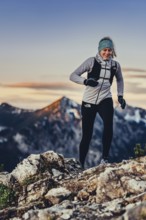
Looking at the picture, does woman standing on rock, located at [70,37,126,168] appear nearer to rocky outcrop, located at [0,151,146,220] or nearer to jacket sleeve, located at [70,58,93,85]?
jacket sleeve, located at [70,58,93,85]

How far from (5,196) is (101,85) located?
4.47 m

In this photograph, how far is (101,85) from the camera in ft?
52.4

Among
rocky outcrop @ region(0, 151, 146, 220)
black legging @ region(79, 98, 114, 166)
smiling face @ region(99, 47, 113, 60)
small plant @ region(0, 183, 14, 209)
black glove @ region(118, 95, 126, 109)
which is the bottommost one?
small plant @ region(0, 183, 14, 209)

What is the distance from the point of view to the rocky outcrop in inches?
448

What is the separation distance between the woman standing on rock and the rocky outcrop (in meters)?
1.46

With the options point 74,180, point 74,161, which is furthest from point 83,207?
point 74,161

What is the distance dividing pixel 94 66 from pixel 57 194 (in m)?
4.19

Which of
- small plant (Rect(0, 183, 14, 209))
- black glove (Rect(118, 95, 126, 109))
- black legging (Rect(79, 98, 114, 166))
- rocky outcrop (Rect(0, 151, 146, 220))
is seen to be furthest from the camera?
black glove (Rect(118, 95, 126, 109))

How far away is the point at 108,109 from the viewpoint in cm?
1625

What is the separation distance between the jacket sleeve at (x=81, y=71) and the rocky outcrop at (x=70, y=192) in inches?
110

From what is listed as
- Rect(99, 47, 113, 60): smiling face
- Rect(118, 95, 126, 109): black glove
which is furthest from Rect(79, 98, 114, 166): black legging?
Rect(99, 47, 113, 60): smiling face

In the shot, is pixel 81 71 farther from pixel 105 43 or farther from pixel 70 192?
pixel 70 192

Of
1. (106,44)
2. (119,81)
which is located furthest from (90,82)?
(119,81)

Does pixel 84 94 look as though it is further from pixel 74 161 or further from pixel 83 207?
pixel 83 207
